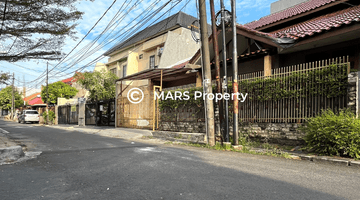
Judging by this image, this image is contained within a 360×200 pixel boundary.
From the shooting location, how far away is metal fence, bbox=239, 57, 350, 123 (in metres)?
7.22

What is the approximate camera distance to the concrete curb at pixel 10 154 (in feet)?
18.1

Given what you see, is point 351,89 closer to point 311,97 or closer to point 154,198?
point 311,97

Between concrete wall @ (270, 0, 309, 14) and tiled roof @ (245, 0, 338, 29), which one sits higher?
concrete wall @ (270, 0, 309, 14)

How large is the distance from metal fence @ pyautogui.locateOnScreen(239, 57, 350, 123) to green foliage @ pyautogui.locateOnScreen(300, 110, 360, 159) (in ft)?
2.54

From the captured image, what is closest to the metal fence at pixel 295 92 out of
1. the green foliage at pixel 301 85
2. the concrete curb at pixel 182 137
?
the green foliage at pixel 301 85

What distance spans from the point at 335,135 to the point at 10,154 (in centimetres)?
798

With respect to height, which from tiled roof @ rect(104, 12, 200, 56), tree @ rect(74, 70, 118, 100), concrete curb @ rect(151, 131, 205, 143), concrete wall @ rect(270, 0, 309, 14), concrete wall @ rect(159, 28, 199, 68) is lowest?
concrete curb @ rect(151, 131, 205, 143)

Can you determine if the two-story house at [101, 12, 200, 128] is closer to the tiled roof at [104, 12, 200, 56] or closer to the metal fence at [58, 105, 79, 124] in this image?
the tiled roof at [104, 12, 200, 56]

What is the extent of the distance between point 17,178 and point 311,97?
26.5ft

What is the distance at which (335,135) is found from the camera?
239 inches

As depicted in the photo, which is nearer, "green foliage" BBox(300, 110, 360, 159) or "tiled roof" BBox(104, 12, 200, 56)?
"green foliage" BBox(300, 110, 360, 159)

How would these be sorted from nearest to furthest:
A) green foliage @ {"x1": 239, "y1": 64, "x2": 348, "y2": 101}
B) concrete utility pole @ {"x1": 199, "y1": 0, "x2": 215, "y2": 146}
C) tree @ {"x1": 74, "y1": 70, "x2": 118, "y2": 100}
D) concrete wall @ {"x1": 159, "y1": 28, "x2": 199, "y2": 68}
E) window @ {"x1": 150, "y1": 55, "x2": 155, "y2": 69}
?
green foliage @ {"x1": 239, "y1": 64, "x2": 348, "y2": 101} < concrete utility pole @ {"x1": 199, "y1": 0, "x2": 215, "y2": 146} < concrete wall @ {"x1": 159, "y1": 28, "x2": 199, "y2": 68} < tree @ {"x1": 74, "y1": 70, "x2": 118, "y2": 100} < window @ {"x1": 150, "y1": 55, "x2": 155, "y2": 69}

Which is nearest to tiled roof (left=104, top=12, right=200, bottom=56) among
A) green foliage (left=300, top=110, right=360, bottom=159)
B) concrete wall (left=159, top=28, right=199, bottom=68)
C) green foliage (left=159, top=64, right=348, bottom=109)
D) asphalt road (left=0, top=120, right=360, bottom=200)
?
concrete wall (left=159, top=28, right=199, bottom=68)

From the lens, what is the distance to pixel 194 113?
11.5m
